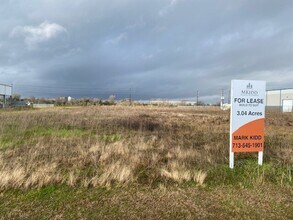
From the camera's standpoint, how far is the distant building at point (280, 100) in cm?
7894

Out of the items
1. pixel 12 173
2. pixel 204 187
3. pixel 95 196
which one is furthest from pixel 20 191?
pixel 204 187

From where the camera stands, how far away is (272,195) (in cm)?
521

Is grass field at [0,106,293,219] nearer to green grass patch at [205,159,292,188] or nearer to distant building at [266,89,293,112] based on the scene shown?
green grass patch at [205,159,292,188]

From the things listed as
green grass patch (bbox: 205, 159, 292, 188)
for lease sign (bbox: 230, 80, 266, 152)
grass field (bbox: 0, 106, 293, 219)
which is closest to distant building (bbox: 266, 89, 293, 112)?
for lease sign (bbox: 230, 80, 266, 152)

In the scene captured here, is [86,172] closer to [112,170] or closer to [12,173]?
[112,170]

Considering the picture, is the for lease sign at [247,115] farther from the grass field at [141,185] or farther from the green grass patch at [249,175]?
the grass field at [141,185]

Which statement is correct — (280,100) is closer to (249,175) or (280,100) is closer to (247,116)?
(247,116)

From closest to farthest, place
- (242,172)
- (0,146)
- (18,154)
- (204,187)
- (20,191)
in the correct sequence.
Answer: (20,191), (204,187), (242,172), (18,154), (0,146)

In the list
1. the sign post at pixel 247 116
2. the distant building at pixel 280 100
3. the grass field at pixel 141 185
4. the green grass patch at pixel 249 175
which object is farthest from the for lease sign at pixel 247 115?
the distant building at pixel 280 100

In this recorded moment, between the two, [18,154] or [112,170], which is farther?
[18,154]

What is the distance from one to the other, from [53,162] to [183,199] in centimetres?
371

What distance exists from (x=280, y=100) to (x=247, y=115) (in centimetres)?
8583

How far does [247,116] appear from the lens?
7258mm

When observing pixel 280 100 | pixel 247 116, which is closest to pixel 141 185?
pixel 247 116
